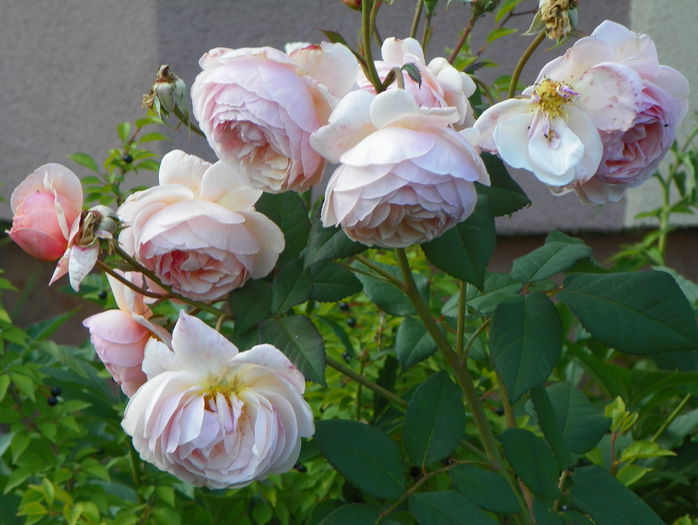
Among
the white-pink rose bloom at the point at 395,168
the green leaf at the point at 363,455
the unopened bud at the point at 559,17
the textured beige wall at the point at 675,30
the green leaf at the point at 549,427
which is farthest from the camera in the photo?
the textured beige wall at the point at 675,30

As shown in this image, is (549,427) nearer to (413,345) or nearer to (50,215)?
(413,345)

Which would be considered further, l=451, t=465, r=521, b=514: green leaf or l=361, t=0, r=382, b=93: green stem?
l=451, t=465, r=521, b=514: green leaf

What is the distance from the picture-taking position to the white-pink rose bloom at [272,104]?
2.27ft

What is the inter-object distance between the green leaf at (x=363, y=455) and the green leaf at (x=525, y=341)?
0.14 meters

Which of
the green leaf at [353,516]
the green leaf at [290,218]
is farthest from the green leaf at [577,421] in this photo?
the green leaf at [290,218]

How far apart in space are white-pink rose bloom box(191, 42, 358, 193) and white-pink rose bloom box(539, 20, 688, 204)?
0.59ft

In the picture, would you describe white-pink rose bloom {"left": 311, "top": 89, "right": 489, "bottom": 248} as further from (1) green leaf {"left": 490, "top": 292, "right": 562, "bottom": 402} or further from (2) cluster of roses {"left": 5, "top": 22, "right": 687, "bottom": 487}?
(1) green leaf {"left": 490, "top": 292, "right": 562, "bottom": 402}

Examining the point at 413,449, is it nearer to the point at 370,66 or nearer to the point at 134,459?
the point at 370,66

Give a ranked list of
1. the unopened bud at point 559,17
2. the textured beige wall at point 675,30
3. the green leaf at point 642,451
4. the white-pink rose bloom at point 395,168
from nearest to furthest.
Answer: the white-pink rose bloom at point 395,168 < the unopened bud at point 559,17 < the green leaf at point 642,451 < the textured beige wall at point 675,30

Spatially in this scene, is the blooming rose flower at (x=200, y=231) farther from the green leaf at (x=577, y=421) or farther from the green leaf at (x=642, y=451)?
the green leaf at (x=642, y=451)

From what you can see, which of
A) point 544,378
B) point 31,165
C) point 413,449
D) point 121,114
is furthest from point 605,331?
point 31,165

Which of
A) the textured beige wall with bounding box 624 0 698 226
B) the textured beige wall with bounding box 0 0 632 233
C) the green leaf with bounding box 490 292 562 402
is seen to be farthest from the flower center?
the textured beige wall with bounding box 624 0 698 226

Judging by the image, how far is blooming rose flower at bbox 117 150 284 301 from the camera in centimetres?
78

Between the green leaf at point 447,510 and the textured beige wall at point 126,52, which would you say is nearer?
the green leaf at point 447,510
